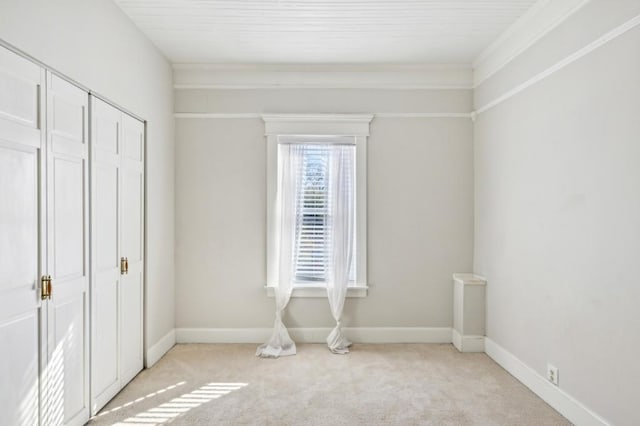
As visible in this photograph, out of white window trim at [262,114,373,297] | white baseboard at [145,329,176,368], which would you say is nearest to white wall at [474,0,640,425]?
white window trim at [262,114,373,297]

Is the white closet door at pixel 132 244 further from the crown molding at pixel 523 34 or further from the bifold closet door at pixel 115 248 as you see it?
the crown molding at pixel 523 34

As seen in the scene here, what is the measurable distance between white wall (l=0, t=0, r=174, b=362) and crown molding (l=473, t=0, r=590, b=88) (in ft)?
10.2

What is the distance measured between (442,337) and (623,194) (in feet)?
8.52

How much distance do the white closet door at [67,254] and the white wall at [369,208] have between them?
5.69ft

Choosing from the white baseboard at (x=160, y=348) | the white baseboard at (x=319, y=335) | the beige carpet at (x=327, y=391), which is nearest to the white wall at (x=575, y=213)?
the beige carpet at (x=327, y=391)

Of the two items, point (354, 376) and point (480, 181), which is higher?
point (480, 181)

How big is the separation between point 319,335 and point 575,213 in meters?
2.72

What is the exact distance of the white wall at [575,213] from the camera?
2.32 metres

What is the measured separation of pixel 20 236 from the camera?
6.98 ft

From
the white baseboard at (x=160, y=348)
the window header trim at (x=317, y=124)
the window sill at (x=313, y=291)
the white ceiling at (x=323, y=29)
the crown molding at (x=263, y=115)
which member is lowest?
the white baseboard at (x=160, y=348)

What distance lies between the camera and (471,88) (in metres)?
4.50

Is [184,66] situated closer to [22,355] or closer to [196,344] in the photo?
[196,344]

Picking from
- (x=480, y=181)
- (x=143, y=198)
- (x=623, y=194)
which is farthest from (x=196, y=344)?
(x=623, y=194)

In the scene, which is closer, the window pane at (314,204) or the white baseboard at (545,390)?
the white baseboard at (545,390)
